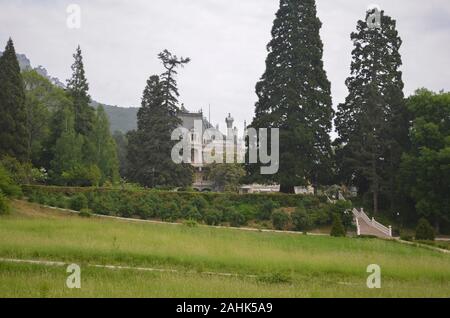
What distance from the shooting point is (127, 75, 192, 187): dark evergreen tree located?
132 feet

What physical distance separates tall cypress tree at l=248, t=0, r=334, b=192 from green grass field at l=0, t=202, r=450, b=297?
1429cm

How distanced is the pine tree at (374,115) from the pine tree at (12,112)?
77.1 ft

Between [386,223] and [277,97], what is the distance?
11.8 metres

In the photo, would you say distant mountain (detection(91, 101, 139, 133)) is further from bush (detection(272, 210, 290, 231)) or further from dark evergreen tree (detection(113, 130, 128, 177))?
bush (detection(272, 210, 290, 231))

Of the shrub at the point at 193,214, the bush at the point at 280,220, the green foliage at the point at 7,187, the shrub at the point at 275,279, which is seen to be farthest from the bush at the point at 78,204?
the shrub at the point at 275,279

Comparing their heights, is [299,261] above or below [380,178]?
below

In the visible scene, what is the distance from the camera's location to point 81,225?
20219 mm

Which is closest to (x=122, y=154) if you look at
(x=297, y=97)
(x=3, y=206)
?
(x=297, y=97)

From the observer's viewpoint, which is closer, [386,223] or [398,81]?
[386,223]

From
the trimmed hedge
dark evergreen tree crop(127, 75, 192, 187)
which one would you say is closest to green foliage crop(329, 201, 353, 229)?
the trimmed hedge

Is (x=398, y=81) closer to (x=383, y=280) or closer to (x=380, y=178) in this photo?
(x=380, y=178)

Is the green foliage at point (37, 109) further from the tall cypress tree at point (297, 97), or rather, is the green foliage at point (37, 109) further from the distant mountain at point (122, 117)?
the distant mountain at point (122, 117)
